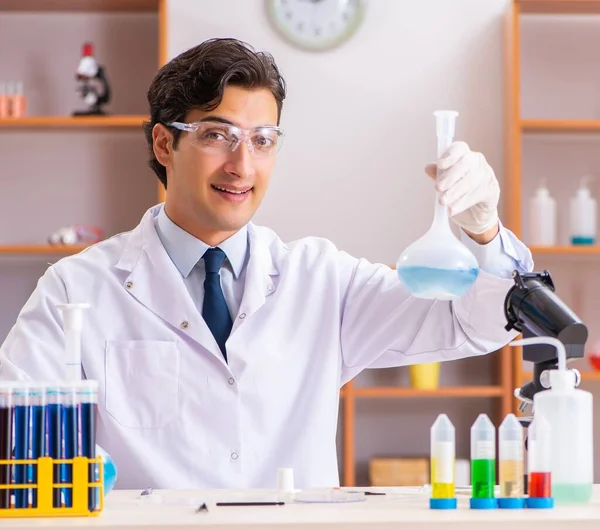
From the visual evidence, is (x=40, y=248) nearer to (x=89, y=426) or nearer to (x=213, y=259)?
(x=213, y=259)

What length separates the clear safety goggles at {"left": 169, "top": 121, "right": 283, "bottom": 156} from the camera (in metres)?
1.97

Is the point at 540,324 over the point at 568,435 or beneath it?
over

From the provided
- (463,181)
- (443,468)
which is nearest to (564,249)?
(463,181)

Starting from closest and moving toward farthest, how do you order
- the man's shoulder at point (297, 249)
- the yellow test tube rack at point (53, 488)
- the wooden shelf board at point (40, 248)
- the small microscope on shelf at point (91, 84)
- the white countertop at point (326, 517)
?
1. the white countertop at point (326, 517)
2. the yellow test tube rack at point (53, 488)
3. the man's shoulder at point (297, 249)
4. the wooden shelf board at point (40, 248)
5. the small microscope on shelf at point (91, 84)

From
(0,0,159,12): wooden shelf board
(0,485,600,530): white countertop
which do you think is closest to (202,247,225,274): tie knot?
(0,485,600,530): white countertop

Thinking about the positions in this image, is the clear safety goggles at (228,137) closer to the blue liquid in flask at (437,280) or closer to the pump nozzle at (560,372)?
the blue liquid in flask at (437,280)

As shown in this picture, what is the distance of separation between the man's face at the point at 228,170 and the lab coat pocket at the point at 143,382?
0.28 metres

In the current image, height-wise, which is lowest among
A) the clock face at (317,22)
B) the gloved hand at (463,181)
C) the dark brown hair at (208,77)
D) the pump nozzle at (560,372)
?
the pump nozzle at (560,372)

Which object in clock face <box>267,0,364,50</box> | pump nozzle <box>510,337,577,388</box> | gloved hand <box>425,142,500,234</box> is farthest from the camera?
clock face <box>267,0,364,50</box>

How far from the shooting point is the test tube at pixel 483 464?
3.78 feet

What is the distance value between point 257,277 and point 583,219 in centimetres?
193

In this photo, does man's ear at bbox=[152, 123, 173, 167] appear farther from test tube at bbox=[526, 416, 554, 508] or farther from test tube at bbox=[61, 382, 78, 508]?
test tube at bbox=[526, 416, 554, 508]

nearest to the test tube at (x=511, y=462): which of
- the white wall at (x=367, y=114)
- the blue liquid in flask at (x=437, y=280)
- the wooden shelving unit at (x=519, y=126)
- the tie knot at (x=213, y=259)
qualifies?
the blue liquid in flask at (x=437, y=280)

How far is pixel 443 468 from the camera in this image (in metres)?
1.17
